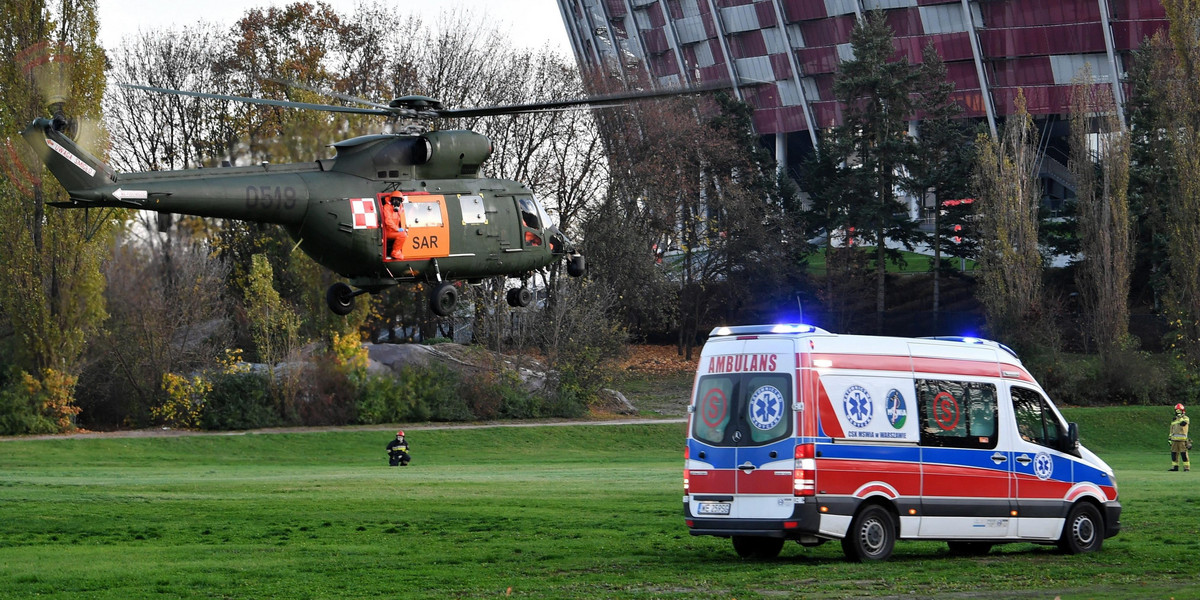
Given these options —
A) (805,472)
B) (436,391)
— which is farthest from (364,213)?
(436,391)

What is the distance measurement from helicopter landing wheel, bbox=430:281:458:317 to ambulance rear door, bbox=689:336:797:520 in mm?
8001

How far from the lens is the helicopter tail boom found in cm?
1997

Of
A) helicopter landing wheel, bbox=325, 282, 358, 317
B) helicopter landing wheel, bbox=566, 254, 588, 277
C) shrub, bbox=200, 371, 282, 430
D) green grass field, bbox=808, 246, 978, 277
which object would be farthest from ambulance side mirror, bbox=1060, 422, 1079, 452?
green grass field, bbox=808, 246, 978, 277

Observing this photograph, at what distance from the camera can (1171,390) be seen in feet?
186

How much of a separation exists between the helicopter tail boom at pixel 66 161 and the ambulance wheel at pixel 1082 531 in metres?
13.6

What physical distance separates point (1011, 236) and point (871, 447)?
46.1 meters

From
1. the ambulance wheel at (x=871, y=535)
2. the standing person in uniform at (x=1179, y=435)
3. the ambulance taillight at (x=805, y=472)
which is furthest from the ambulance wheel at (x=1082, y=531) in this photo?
the standing person in uniform at (x=1179, y=435)

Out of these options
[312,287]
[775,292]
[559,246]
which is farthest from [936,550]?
[775,292]

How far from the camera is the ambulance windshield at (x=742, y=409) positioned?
1673cm

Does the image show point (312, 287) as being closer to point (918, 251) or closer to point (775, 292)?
point (775, 292)

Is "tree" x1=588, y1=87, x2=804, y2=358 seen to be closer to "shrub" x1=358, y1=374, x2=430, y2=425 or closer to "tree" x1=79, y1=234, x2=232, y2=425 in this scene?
"shrub" x1=358, y1=374, x2=430, y2=425

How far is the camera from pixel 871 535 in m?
17.1

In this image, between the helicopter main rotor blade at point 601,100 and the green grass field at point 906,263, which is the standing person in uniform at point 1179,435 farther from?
the green grass field at point 906,263

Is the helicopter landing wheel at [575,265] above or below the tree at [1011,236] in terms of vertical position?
below
